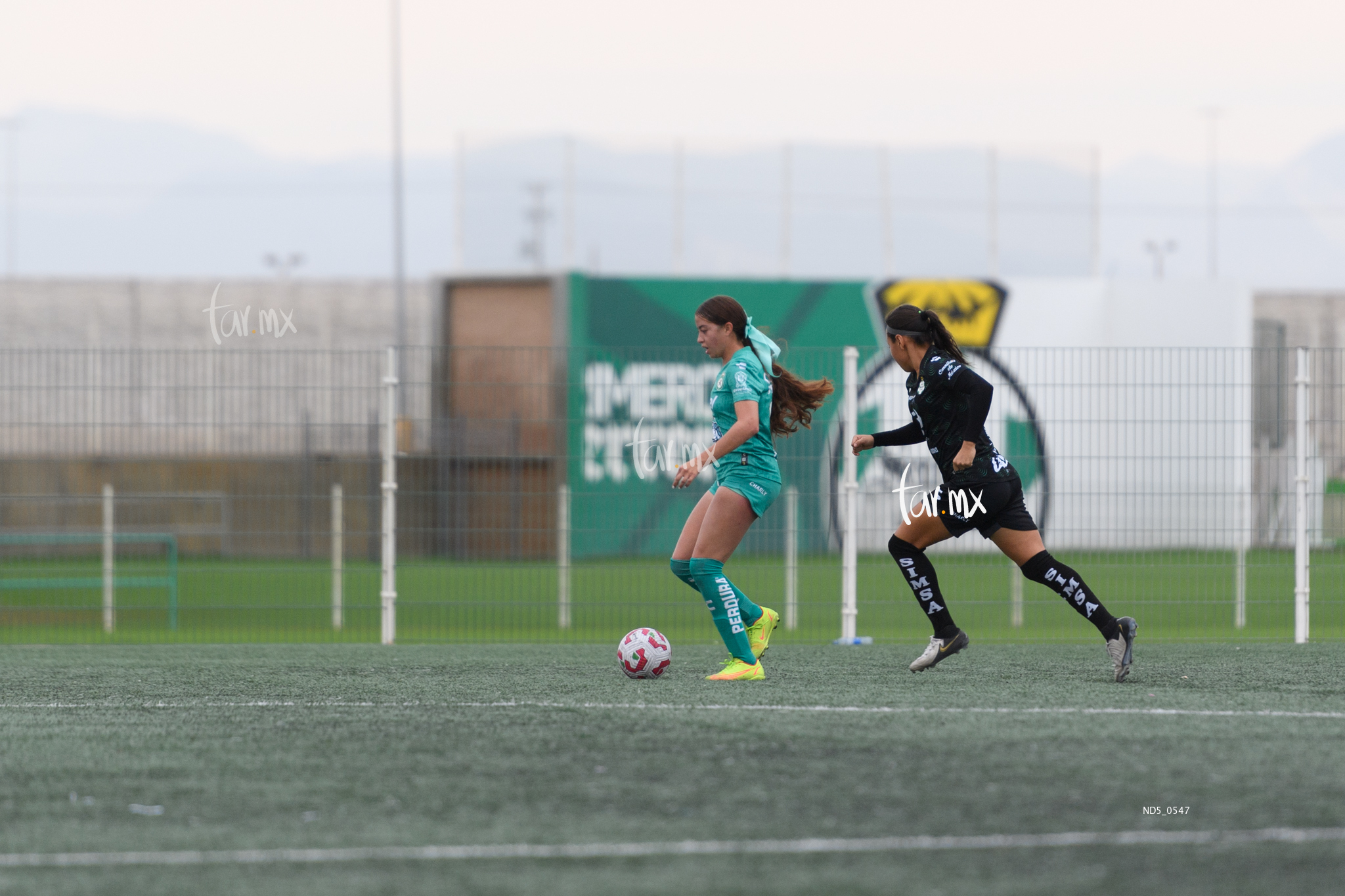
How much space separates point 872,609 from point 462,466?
4.29 meters

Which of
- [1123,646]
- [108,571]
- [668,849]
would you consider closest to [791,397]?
[1123,646]

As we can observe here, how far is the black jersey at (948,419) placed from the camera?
7.05m

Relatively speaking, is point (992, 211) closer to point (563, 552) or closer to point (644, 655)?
point (563, 552)

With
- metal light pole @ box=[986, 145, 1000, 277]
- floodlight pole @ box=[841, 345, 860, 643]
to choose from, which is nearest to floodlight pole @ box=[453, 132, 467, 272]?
metal light pole @ box=[986, 145, 1000, 277]

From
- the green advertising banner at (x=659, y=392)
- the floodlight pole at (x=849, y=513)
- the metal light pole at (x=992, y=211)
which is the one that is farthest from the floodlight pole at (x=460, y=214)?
the floodlight pole at (x=849, y=513)

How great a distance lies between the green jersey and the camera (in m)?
6.96

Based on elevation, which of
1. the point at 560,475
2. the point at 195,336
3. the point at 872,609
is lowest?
the point at 872,609

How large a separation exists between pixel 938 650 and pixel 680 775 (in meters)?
3.05

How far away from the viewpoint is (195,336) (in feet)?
103

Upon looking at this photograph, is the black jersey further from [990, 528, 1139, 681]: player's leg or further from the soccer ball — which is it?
the soccer ball

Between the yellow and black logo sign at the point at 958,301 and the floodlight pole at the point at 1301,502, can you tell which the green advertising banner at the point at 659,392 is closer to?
the yellow and black logo sign at the point at 958,301

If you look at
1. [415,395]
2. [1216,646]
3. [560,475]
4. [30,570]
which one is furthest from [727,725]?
[30,570]

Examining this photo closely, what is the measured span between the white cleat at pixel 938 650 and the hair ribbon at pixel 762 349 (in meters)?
1.67

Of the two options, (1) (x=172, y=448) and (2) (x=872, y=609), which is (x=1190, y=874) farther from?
(1) (x=172, y=448)
